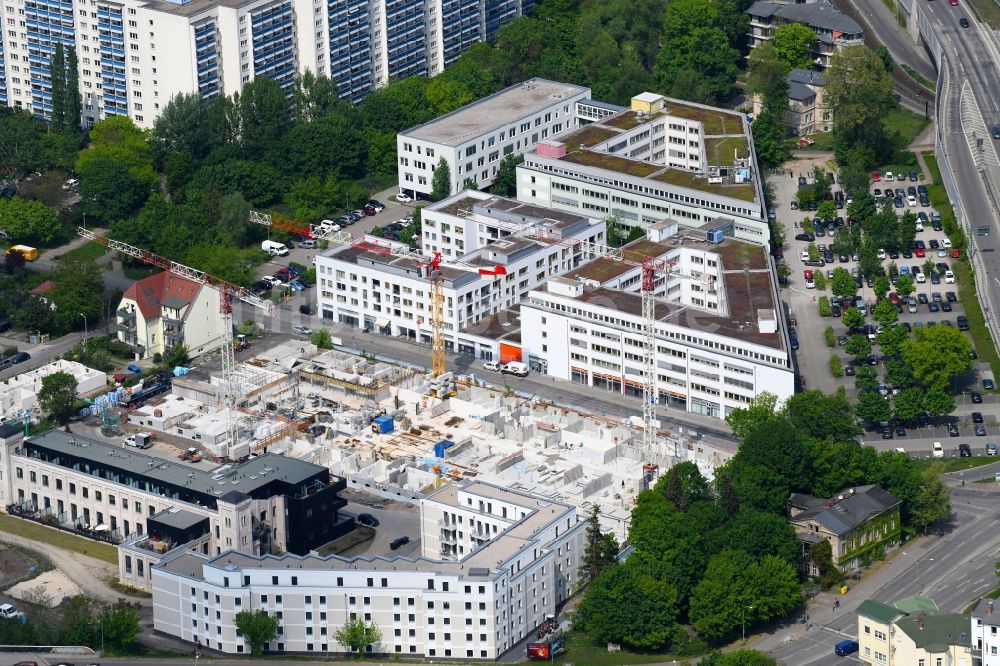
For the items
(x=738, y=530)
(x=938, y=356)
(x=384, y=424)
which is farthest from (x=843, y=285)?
(x=738, y=530)

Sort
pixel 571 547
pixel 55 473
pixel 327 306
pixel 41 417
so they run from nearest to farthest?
pixel 571 547, pixel 55 473, pixel 41 417, pixel 327 306

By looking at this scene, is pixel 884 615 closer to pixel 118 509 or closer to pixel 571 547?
pixel 571 547

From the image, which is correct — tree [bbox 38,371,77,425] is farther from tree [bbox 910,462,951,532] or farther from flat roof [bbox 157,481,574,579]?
tree [bbox 910,462,951,532]

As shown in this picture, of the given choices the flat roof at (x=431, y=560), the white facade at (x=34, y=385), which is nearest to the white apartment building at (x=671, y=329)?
the flat roof at (x=431, y=560)

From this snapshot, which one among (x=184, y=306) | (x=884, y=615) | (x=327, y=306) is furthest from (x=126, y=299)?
(x=884, y=615)

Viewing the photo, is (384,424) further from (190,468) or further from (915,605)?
(915,605)

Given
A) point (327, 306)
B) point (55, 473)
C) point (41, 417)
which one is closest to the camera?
point (55, 473)

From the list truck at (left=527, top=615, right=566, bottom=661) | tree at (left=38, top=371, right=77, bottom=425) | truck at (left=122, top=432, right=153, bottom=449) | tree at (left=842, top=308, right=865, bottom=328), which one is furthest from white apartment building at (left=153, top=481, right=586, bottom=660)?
tree at (left=842, top=308, right=865, bottom=328)
